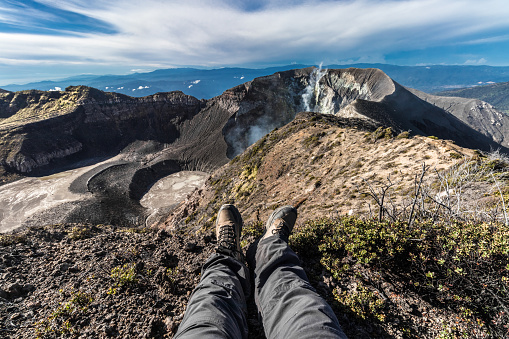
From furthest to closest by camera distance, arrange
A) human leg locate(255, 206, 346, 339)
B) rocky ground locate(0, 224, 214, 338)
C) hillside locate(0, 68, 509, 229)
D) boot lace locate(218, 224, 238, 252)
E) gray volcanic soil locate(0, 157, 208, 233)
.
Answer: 1. hillside locate(0, 68, 509, 229)
2. gray volcanic soil locate(0, 157, 208, 233)
3. boot lace locate(218, 224, 238, 252)
4. rocky ground locate(0, 224, 214, 338)
5. human leg locate(255, 206, 346, 339)

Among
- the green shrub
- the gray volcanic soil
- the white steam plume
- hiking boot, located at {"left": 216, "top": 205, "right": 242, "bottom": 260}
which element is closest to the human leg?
hiking boot, located at {"left": 216, "top": 205, "right": 242, "bottom": 260}

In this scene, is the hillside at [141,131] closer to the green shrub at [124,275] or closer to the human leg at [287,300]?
the green shrub at [124,275]

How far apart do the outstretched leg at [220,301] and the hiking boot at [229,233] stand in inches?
0.7

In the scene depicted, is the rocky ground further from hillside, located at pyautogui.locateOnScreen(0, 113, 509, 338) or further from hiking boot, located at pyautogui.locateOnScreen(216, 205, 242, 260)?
hiking boot, located at pyautogui.locateOnScreen(216, 205, 242, 260)

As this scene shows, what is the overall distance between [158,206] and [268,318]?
4072cm

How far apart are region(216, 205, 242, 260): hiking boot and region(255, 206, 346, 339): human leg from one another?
1.70 ft

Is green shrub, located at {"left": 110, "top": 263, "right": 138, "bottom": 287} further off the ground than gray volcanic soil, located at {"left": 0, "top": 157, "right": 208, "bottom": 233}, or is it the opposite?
green shrub, located at {"left": 110, "top": 263, "right": 138, "bottom": 287}

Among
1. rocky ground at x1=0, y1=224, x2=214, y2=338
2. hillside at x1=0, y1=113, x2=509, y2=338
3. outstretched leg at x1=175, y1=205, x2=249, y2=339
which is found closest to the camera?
outstretched leg at x1=175, y1=205, x2=249, y2=339

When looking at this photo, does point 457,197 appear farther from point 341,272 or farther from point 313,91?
point 313,91

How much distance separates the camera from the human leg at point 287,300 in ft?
7.13

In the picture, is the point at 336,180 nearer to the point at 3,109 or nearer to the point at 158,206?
the point at 158,206

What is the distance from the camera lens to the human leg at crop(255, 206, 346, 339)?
7.13 feet

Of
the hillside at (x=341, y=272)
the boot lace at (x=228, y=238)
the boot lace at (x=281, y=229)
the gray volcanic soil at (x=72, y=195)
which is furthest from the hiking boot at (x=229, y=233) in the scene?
the gray volcanic soil at (x=72, y=195)

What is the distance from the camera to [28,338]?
2.91m
